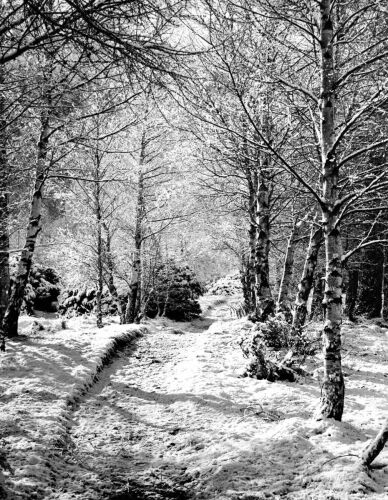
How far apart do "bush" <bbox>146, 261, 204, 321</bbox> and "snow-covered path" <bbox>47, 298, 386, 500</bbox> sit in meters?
10.4

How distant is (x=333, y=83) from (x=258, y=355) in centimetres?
413

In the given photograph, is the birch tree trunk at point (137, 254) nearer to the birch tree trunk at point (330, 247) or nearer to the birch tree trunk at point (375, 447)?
the birch tree trunk at point (330, 247)

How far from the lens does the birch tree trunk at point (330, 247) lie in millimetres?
4270

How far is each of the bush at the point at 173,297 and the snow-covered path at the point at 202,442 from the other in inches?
408

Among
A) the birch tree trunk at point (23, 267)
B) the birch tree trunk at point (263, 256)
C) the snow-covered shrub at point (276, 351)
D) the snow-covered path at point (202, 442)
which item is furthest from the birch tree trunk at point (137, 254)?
the snow-covered path at point (202, 442)

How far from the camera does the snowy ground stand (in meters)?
3.31

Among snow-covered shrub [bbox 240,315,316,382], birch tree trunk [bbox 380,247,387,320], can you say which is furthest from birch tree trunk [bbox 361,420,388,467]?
birch tree trunk [bbox 380,247,387,320]

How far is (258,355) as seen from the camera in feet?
20.5

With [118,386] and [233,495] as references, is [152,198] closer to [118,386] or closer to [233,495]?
[118,386]

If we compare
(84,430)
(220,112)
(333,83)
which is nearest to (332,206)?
(333,83)

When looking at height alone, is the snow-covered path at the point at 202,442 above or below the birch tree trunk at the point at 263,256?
below

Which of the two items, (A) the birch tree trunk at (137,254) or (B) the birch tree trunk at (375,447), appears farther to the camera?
(A) the birch tree trunk at (137,254)

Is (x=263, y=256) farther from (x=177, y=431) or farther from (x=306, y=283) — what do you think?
(x=177, y=431)

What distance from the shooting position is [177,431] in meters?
4.60
